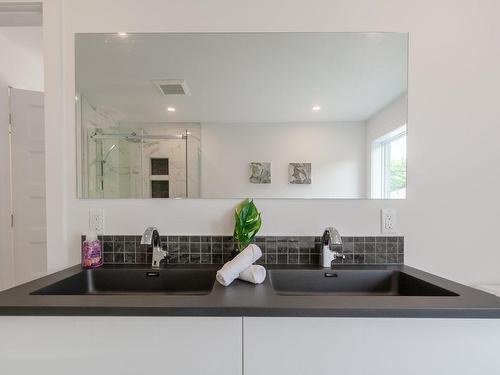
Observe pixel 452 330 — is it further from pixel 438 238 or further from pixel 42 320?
pixel 42 320

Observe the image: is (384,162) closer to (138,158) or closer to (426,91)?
(426,91)

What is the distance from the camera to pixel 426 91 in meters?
1.35

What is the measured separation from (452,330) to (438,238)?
67 cm

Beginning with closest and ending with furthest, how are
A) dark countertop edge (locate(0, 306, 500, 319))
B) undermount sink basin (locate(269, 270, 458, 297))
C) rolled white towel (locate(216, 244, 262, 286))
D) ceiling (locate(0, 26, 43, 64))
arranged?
1. dark countertop edge (locate(0, 306, 500, 319))
2. rolled white towel (locate(216, 244, 262, 286))
3. undermount sink basin (locate(269, 270, 458, 297))
4. ceiling (locate(0, 26, 43, 64))

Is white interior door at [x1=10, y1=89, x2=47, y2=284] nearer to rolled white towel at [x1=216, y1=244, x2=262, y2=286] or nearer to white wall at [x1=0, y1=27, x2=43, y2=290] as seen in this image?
white wall at [x1=0, y1=27, x2=43, y2=290]

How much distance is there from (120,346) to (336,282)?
0.93 meters

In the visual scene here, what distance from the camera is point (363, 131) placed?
4.50 ft

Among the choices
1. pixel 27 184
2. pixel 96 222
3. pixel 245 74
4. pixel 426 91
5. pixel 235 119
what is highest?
pixel 245 74

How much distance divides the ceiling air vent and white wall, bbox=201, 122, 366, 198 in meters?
0.22

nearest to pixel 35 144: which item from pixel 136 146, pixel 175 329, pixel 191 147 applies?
pixel 136 146

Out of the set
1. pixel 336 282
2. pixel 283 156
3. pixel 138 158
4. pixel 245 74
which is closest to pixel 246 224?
pixel 283 156

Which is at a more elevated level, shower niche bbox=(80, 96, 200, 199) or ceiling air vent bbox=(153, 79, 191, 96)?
ceiling air vent bbox=(153, 79, 191, 96)

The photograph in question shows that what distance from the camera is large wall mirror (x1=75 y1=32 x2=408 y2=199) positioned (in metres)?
1.36

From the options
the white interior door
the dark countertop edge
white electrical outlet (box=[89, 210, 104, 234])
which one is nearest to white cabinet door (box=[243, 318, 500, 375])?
the dark countertop edge
